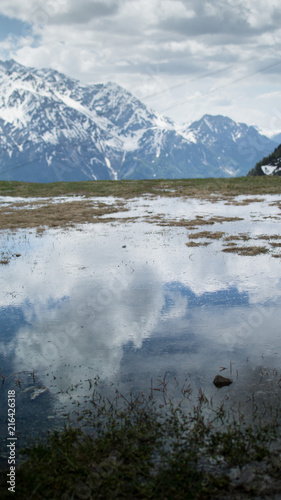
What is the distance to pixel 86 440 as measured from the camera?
21.0ft

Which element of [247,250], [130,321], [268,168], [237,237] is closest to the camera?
[130,321]

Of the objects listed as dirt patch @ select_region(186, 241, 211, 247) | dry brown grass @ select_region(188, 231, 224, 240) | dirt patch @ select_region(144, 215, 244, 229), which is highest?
dirt patch @ select_region(144, 215, 244, 229)

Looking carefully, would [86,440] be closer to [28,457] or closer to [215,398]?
[28,457]

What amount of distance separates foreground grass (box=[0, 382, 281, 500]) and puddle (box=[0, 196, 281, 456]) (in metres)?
0.80

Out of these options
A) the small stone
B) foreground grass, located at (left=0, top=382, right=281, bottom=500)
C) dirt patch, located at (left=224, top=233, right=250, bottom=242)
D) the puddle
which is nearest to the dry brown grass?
dirt patch, located at (left=224, top=233, right=250, bottom=242)

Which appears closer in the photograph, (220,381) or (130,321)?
(220,381)

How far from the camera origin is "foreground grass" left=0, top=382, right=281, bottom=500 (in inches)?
215

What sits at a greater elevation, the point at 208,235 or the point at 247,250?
the point at 208,235

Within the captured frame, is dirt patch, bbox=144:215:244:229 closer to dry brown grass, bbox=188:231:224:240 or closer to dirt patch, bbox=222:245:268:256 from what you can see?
dry brown grass, bbox=188:231:224:240

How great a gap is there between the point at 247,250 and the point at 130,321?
940 cm

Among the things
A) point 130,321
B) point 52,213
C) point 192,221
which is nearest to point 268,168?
point 52,213

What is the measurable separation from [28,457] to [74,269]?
421 inches

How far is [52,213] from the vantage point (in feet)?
107

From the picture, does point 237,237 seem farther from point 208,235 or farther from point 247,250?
point 247,250
